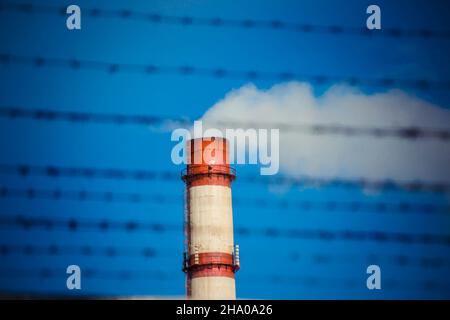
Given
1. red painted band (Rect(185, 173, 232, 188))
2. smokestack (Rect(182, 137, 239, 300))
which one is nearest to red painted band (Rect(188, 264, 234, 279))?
smokestack (Rect(182, 137, 239, 300))

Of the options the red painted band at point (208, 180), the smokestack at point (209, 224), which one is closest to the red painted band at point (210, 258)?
the smokestack at point (209, 224)

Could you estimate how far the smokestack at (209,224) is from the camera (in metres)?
70.7

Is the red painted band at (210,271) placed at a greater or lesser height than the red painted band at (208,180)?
lesser

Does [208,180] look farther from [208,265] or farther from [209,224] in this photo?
[208,265]

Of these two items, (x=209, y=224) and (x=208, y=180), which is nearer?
(x=209, y=224)

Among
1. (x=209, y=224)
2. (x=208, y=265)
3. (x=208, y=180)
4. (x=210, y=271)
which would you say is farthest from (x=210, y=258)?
(x=208, y=180)

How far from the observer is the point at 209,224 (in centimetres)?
7081

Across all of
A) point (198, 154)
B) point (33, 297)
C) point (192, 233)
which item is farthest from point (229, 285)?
point (33, 297)

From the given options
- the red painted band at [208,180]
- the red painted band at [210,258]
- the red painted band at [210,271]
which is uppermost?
the red painted band at [208,180]

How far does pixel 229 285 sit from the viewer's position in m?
71.6

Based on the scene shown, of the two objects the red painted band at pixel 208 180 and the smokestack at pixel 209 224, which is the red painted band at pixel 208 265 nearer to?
the smokestack at pixel 209 224

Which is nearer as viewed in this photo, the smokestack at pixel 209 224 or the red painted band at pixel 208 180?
the smokestack at pixel 209 224
